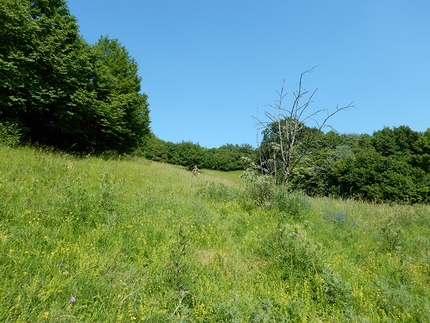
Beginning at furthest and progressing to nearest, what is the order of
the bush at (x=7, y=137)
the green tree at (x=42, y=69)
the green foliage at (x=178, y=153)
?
the green foliage at (x=178, y=153) → the green tree at (x=42, y=69) → the bush at (x=7, y=137)

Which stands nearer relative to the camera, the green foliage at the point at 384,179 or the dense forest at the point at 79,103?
the dense forest at the point at 79,103

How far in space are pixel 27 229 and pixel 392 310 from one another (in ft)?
16.3

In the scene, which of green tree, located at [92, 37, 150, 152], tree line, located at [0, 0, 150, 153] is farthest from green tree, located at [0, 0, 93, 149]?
green tree, located at [92, 37, 150, 152]

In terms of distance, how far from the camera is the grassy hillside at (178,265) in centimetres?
223

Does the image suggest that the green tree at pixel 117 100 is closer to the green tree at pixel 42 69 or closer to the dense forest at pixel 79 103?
the dense forest at pixel 79 103

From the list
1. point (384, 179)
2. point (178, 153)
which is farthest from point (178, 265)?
point (178, 153)

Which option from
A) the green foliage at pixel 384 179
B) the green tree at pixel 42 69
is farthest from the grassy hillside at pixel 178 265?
the green foliage at pixel 384 179

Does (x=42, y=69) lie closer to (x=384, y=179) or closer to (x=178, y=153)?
(x=384, y=179)

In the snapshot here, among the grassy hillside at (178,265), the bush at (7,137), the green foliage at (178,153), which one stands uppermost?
the green foliage at (178,153)

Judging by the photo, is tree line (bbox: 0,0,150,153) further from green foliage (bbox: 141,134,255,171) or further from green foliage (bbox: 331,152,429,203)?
green foliage (bbox: 141,134,255,171)

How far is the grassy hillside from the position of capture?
87.8 inches

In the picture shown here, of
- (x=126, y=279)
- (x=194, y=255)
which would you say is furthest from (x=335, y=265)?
(x=126, y=279)

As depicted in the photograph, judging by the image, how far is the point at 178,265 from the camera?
2893mm

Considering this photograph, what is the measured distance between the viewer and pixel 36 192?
173 inches
